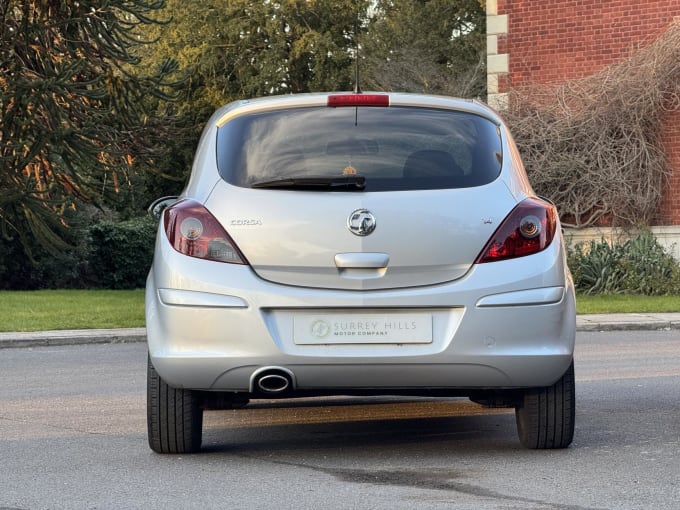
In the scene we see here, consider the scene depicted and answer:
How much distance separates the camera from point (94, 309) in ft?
71.9

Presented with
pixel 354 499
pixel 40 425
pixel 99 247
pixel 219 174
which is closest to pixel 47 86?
pixel 40 425

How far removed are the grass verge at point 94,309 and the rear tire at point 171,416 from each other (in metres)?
11.4

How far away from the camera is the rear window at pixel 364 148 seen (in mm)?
6566

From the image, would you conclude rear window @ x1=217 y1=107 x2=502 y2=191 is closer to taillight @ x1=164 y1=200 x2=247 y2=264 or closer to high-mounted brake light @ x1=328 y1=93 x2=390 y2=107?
high-mounted brake light @ x1=328 y1=93 x2=390 y2=107

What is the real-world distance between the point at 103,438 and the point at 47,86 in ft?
37.8

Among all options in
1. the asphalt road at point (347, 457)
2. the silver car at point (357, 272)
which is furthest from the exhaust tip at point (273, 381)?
the asphalt road at point (347, 457)

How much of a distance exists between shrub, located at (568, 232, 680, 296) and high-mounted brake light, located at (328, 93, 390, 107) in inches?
696

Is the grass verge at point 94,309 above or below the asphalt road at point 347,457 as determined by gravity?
below

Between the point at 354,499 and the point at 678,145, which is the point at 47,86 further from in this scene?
the point at 354,499

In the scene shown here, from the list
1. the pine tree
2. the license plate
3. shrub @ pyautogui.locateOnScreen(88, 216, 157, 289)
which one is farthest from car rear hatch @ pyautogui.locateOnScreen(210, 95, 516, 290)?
shrub @ pyautogui.locateOnScreen(88, 216, 157, 289)

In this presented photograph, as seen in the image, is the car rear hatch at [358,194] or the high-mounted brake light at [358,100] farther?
the high-mounted brake light at [358,100]

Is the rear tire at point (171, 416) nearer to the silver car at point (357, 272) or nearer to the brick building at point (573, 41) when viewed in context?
the silver car at point (357, 272)

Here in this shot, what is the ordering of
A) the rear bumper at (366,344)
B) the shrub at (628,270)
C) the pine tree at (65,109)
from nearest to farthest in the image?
the rear bumper at (366,344), the pine tree at (65,109), the shrub at (628,270)

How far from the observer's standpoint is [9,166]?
19375 mm
